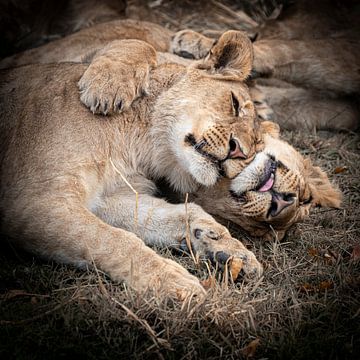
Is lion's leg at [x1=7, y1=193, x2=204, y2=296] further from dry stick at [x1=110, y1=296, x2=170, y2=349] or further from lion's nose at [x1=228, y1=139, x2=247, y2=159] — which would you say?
lion's nose at [x1=228, y1=139, x2=247, y2=159]

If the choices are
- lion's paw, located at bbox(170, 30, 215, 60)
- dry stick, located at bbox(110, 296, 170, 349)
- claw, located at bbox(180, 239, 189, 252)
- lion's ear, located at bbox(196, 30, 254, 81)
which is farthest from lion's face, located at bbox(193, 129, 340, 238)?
lion's paw, located at bbox(170, 30, 215, 60)

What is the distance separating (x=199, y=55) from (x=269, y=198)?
1382mm

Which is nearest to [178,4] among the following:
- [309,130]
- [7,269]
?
[309,130]

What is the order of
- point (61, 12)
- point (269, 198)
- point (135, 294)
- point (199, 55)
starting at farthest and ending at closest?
point (61, 12), point (199, 55), point (269, 198), point (135, 294)

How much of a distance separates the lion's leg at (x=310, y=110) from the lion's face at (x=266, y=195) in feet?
4.71

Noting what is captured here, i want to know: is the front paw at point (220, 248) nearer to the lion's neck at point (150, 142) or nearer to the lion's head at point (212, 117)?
the lion's head at point (212, 117)

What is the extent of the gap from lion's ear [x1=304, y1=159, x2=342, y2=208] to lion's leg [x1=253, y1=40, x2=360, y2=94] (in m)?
1.13

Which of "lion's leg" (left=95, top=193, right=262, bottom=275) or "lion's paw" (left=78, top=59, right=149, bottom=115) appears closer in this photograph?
"lion's leg" (left=95, top=193, right=262, bottom=275)

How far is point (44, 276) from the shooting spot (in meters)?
2.53

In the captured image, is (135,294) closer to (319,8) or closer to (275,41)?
(275,41)

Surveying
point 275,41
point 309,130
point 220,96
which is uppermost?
point 220,96

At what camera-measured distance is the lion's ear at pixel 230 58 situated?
10.3 feet

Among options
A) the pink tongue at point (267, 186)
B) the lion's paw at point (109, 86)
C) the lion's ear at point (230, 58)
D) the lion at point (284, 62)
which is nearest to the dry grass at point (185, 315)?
the pink tongue at point (267, 186)

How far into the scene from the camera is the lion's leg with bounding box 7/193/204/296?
7.84 ft
